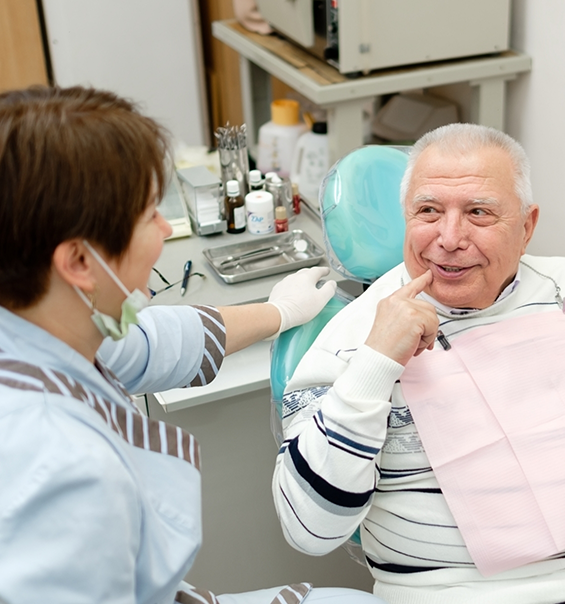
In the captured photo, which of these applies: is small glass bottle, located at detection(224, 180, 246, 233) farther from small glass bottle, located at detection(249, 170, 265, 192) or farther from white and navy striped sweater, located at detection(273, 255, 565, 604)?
white and navy striped sweater, located at detection(273, 255, 565, 604)

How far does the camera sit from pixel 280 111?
2516 mm

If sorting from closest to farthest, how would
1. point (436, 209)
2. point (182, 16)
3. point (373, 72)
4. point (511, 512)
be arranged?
1. point (511, 512)
2. point (436, 209)
3. point (373, 72)
4. point (182, 16)

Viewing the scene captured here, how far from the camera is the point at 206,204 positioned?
2.13 m

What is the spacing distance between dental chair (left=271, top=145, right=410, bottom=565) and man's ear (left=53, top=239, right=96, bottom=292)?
0.64 m

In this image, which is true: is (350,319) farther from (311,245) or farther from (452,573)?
(311,245)

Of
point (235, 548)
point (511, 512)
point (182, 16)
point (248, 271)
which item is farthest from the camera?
point (182, 16)

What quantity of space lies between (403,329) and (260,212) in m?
0.92

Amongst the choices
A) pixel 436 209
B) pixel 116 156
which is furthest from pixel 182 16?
pixel 116 156

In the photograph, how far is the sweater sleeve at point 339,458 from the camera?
3.93 ft

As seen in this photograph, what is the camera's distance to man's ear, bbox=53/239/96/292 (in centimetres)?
89

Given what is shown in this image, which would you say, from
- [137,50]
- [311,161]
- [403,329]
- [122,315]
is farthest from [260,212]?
[137,50]

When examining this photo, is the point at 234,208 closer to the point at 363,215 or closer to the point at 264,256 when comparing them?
the point at 264,256

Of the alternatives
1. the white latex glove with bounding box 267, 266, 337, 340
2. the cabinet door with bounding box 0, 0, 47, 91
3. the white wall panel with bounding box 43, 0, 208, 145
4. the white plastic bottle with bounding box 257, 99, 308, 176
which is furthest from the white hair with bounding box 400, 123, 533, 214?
the cabinet door with bounding box 0, 0, 47, 91

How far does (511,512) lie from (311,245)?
3.10 feet
